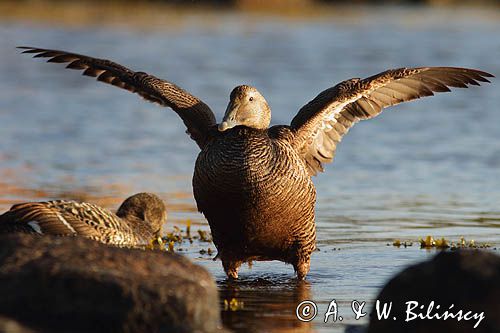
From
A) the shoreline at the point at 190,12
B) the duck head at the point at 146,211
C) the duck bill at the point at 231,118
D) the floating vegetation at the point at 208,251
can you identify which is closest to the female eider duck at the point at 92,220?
the duck head at the point at 146,211

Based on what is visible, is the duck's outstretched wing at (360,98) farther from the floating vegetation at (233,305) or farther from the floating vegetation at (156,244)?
the floating vegetation at (233,305)

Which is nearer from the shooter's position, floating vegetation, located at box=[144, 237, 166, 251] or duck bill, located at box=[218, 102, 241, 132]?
duck bill, located at box=[218, 102, 241, 132]

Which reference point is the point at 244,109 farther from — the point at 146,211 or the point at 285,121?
the point at 285,121

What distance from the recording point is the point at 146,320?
611 centimetres

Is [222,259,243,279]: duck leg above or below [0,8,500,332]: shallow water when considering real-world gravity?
below

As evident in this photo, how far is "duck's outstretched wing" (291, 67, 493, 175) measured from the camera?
10445 mm

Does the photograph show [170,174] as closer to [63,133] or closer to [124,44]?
[63,133]

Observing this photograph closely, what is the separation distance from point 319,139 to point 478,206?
9.83ft

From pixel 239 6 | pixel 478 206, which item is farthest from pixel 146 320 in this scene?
pixel 239 6

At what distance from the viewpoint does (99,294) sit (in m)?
6.11

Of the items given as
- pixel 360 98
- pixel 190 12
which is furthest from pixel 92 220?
pixel 190 12

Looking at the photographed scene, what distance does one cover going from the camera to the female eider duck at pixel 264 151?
30.0ft

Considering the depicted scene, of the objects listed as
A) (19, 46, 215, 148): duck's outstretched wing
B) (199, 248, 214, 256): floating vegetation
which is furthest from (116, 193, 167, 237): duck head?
(19, 46, 215, 148): duck's outstretched wing

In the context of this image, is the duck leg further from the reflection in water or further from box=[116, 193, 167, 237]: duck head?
box=[116, 193, 167, 237]: duck head
